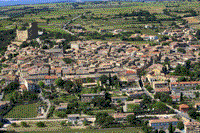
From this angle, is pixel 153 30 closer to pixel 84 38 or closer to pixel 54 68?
pixel 84 38

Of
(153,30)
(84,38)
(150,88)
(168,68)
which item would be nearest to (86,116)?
(150,88)

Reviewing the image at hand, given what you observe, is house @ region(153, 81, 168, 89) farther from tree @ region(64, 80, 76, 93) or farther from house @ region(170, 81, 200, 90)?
tree @ region(64, 80, 76, 93)

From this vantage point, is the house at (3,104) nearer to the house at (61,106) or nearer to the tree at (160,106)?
the house at (61,106)

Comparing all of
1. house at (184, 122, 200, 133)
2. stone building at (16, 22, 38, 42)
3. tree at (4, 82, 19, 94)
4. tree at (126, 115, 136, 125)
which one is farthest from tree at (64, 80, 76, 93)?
stone building at (16, 22, 38, 42)

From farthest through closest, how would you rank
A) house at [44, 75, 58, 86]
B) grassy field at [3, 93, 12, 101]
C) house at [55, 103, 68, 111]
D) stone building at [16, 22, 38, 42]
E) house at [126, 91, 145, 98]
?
stone building at [16, 22, 38, 42] < house at [44, 75, 58, 86] < grassy field at [3, 93, 12, 101] < house at [126, 91, 145, 98] < house at [55, 103, 68, 111]

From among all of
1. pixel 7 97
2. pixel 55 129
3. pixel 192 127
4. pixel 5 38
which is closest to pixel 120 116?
pixel 55 129

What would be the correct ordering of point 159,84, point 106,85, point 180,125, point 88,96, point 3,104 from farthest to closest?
point 106,85 < point 159,84 < point 88,96 < point 3,104 < point 180,125

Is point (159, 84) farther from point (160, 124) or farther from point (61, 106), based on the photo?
point (61, 106)
